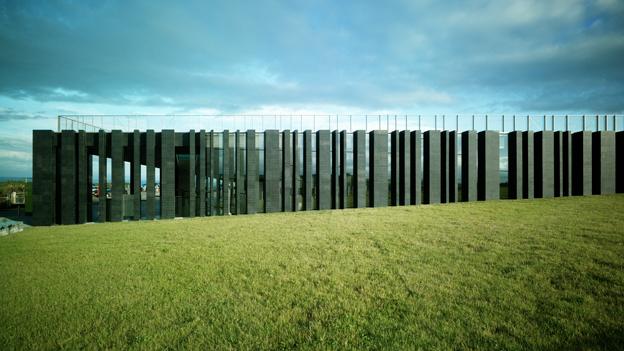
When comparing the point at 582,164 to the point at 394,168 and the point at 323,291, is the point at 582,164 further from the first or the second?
the point at 323,291

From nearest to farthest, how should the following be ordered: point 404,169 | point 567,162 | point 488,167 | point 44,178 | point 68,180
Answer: point 44,178 < point 68,180 < point 404,169 < point 488,167 < point 567,162

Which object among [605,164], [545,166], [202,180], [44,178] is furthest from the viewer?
[605,164]

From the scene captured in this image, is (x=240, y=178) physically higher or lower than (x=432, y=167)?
lower

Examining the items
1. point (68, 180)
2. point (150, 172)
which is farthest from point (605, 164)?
point (68, 180)

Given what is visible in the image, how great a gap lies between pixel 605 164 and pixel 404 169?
22.4 m

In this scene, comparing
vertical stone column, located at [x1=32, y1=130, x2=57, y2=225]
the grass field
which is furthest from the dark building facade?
the grass field

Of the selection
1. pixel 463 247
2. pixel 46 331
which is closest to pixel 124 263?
pixel 46 331

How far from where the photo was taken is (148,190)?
1070 inches

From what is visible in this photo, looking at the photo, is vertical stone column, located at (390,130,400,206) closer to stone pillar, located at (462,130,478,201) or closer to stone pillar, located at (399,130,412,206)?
stone pillar, located at (399,130,412,206)

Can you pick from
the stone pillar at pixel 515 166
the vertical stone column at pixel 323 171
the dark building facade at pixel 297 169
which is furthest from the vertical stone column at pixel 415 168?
the stone pillar at pixel 515 166

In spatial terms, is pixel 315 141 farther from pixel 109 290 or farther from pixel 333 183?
pixel 109 290

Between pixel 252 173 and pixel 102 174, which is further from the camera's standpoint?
pixel 252 173

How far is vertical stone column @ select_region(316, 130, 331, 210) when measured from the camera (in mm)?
29688

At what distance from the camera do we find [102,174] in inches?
1045
